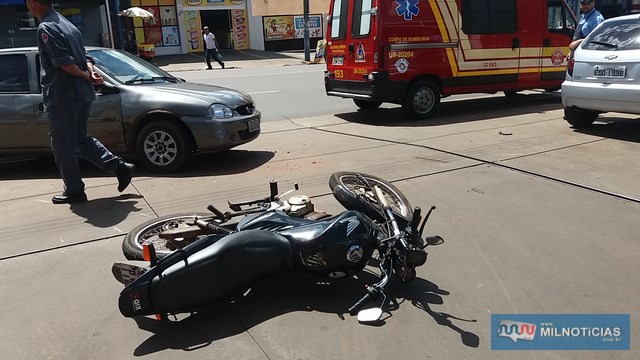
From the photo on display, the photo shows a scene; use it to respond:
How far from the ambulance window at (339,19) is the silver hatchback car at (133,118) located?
4.13 m

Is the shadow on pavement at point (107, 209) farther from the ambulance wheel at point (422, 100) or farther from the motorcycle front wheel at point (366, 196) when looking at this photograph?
the ambulance wheel at point (422, 100)

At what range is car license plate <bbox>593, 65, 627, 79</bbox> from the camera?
288 inches

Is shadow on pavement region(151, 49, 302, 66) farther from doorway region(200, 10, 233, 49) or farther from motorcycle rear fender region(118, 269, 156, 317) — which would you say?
motorcycle rear fender region(118, 269, 156, 317)

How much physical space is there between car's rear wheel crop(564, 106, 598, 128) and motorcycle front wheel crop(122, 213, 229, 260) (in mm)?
6622

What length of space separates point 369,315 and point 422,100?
7438 millimetres

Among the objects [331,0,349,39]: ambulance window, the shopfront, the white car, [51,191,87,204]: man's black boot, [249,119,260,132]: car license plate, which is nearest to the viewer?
[51,191,87,204]: man's black boot

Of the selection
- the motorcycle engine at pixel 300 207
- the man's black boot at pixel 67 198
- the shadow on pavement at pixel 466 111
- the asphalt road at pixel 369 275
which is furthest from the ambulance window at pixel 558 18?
the man's black boot at pixel 67 198

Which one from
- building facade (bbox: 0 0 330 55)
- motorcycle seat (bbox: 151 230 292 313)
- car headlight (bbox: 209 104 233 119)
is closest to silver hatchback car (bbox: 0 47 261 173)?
car headlight (bbox: 209 104 233 119)

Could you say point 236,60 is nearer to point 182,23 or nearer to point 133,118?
point 182,23

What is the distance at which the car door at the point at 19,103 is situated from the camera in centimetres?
646

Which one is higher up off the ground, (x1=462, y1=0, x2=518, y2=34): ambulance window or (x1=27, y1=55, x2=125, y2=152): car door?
(x1=462, y1=0, x2=518, y2=34): ambulance window

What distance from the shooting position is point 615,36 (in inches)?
302

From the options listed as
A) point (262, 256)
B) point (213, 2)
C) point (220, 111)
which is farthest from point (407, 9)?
point (213, 2)

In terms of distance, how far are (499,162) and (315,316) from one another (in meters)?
4.11
